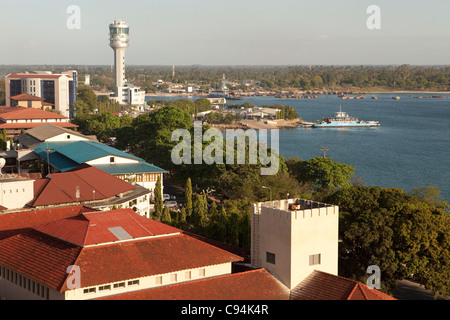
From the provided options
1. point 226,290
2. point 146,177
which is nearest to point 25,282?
A: point 226,290

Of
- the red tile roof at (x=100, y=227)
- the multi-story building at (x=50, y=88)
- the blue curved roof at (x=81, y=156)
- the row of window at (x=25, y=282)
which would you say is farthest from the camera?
the multi-story building at (x=50, y=88)

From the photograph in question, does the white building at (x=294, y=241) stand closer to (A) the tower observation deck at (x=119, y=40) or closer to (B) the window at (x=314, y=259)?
(B) the window at (x=314, y=259)

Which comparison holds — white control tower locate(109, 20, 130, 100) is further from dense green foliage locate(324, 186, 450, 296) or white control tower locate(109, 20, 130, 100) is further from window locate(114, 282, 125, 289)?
window locate(114, 282, 125, 289)

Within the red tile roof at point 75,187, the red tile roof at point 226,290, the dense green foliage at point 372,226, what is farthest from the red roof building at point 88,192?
the red tile roof at point 226,290

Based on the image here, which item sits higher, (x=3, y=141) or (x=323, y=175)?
(x=3, y=141)

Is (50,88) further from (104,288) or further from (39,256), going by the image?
(104,288)

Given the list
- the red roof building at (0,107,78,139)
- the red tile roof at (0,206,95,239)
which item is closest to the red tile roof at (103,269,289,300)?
the red tile roof at (0,206,95,239)

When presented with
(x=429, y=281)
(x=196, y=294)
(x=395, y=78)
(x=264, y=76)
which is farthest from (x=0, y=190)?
(x=264, y=76)
